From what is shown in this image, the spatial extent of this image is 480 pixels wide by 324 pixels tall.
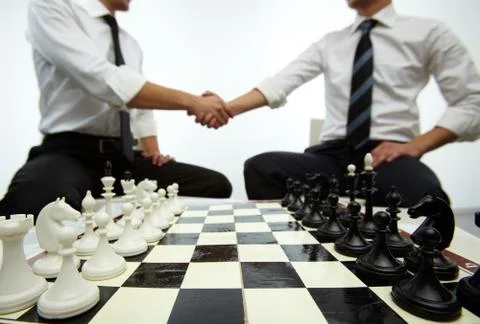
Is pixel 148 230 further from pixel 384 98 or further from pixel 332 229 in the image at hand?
pixel 384 98

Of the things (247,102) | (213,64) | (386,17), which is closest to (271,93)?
(247,102)

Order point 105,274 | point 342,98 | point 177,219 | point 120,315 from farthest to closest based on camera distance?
point 342,98, point 177,219, point 105,274, point 120,315

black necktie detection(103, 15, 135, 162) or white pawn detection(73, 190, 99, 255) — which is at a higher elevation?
black necktie detection(103, 15, 135, 162)

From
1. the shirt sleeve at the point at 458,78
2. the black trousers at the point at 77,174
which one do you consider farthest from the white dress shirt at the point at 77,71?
the shirt sleeve at the point at 458,78

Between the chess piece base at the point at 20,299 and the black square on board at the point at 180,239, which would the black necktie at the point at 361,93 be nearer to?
the black square on board at the point at 180,239

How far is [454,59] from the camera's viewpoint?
1572 millimetres

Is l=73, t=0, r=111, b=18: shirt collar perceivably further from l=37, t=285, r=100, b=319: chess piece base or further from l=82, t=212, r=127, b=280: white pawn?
l=37, t=285, r=100, b=319: chess piece base

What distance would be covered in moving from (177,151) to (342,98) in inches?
67.8

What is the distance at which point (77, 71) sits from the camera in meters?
1.33

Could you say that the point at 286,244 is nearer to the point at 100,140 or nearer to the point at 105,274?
the point at 105,274

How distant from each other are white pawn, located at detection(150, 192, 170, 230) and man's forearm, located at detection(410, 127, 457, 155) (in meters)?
1.36

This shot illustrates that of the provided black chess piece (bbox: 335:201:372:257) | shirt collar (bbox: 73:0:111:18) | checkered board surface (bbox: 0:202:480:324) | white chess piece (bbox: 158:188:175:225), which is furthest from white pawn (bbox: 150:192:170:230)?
shirt collar (bbox: 73:0:111:18)

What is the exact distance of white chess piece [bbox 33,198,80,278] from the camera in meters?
0.52

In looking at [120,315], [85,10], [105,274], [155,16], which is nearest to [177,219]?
[105,274]
